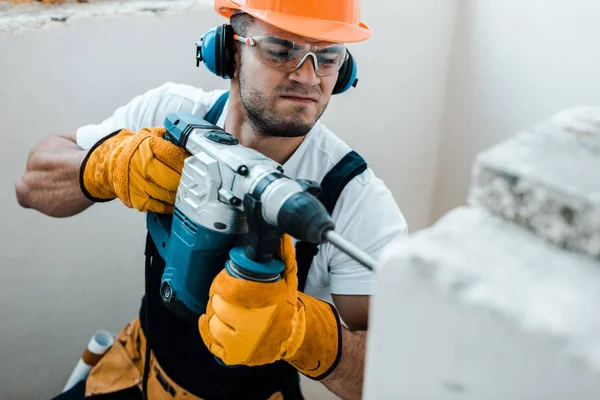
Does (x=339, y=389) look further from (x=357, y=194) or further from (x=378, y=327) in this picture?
(x=378, y=327)

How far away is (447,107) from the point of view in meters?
2.23

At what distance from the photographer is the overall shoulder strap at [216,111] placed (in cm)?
148

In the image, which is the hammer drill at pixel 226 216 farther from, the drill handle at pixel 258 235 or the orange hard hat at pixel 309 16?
the orange hard hat at pixel 309 16

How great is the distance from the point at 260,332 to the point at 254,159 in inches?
10.6

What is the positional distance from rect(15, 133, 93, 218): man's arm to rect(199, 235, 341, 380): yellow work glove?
65 cm

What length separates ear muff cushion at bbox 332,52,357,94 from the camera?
4.38ft

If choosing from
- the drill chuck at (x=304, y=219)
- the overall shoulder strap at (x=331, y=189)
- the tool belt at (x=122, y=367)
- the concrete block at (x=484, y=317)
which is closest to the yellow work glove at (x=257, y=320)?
the drill chuck at (x=304, y=219)

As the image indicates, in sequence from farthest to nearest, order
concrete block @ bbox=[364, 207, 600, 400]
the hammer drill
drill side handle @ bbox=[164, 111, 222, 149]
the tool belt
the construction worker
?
1. the tool belt
2. drill side handle @ bbox=[164, 111, 222, 149]
3. the construction worker
4. the hammer drill
5. concrete block @ bbox=[364, 207, 600, 400]

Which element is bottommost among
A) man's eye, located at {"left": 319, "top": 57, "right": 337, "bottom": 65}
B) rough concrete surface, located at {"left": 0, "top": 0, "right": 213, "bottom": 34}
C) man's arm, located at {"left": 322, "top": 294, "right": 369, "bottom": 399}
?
man's arm, located at {"left": 322, "top": 294, "right": 369, "bottom": 399}

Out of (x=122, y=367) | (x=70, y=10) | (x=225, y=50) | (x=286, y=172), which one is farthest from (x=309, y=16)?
(x=122, y=367)

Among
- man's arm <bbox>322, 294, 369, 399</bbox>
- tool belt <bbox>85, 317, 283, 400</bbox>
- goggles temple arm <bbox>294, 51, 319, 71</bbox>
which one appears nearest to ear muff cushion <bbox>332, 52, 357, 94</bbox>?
goggles temple arm <bbox>294, 51, 319, 71</bbox>

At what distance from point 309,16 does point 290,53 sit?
85 millimetres

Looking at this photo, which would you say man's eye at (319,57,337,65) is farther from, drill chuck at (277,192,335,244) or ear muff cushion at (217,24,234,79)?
drill chuck at (277,192,335,244)

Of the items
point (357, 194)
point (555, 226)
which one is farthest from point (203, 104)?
point (555, 226)
